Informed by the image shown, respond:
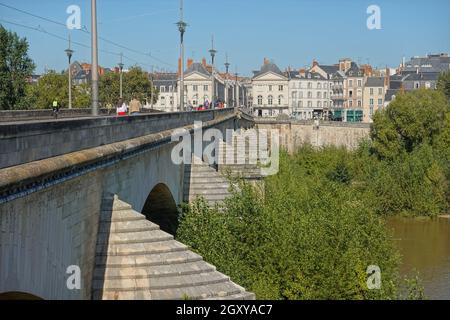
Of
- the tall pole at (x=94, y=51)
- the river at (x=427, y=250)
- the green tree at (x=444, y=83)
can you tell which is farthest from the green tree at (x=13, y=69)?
the green tree at (x=444, y=83)

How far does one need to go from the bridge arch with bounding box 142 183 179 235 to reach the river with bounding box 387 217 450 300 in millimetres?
8946

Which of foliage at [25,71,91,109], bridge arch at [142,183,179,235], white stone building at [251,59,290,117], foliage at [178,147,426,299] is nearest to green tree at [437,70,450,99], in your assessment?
white stone building at [251,59,290,117]

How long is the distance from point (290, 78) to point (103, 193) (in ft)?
329

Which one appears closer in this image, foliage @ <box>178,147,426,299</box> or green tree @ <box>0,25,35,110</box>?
foliage @ <box>178,147,426,299</box>

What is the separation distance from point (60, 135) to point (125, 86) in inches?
2739

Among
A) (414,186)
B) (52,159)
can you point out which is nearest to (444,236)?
(414,186)

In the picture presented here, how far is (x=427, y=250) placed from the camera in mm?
35594

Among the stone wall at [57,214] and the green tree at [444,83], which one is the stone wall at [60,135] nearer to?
the stone wall at [57,214]

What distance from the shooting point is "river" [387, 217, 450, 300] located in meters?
28.1

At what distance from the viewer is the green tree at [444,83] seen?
81.3m

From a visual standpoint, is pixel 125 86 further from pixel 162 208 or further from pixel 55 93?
pixel 162 208

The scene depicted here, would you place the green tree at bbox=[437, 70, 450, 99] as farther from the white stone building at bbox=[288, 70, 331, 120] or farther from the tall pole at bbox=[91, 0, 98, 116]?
the tall pole at bbox=[91, 0, 98, 116]
